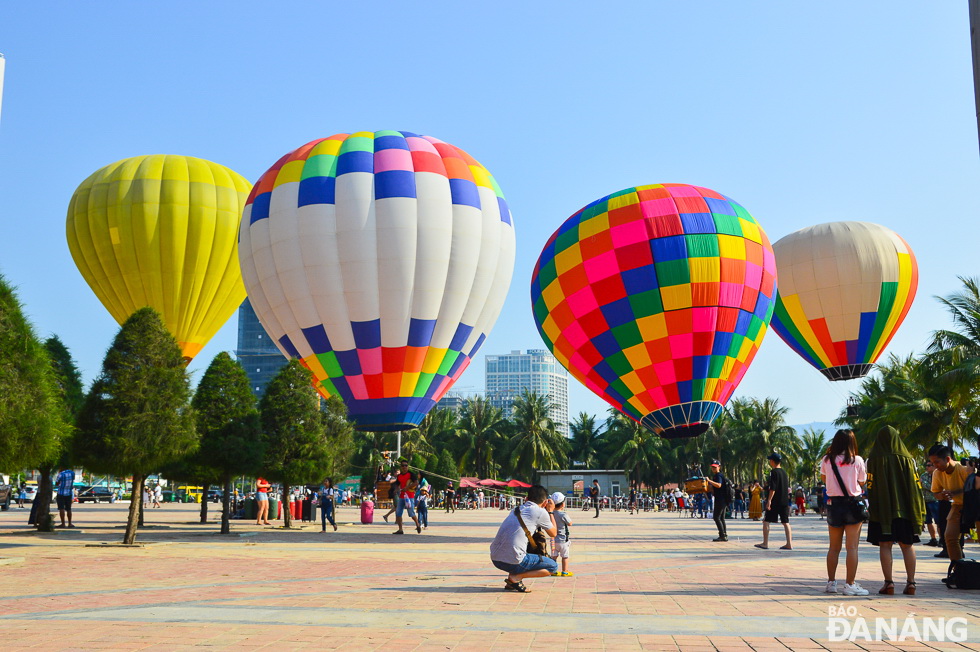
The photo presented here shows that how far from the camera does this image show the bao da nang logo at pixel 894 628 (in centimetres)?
626

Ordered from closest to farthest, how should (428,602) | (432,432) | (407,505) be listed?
(428,602) < (407,505) < (432,432)

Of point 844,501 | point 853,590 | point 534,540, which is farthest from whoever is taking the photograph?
point 534,540

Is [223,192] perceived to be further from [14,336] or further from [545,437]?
[545,437]

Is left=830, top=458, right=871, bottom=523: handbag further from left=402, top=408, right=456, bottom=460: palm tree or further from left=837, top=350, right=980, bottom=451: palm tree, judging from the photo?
left=402, top=408, right=456, bottom=460: palm tree

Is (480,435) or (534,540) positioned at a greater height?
(480,435)

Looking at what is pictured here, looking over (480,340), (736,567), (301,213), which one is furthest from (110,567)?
(480,340)

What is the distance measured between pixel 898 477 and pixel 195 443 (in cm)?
1330

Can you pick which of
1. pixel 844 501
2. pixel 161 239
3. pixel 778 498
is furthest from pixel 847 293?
pixel 844 501

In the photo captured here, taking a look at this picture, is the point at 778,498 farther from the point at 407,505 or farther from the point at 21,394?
the point at 21,394

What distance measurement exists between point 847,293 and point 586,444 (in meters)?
47.1

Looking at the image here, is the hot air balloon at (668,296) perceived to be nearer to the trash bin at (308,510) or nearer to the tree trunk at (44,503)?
the trash bin at (308,510)

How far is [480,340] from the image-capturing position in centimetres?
3078

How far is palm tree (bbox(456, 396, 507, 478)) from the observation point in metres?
76.6

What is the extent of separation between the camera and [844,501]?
8.75 meters
